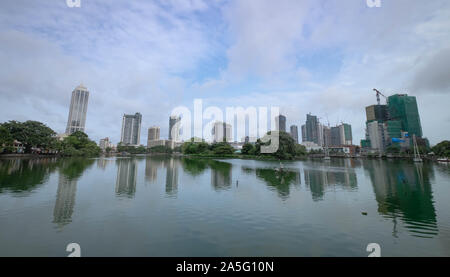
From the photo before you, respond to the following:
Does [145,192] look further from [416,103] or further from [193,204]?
[416,103]

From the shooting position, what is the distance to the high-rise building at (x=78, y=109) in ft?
546

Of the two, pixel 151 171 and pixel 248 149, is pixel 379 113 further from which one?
pixel 151 171

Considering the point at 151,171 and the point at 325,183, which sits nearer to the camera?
the point at 325,183

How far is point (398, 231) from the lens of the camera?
31.8ft

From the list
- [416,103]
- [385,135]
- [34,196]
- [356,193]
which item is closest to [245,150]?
[356,193]

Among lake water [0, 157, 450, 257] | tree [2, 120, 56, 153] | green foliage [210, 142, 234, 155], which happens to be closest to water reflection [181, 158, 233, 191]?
lake water [0, 157, 450, 257]

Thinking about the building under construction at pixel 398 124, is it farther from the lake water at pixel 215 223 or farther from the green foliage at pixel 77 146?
the green foliage at pixel 77 146

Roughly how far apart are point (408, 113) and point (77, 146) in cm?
21066

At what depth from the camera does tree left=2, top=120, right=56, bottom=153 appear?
197 feet

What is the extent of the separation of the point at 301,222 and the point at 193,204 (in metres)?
7.37

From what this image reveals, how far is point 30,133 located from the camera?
205ft

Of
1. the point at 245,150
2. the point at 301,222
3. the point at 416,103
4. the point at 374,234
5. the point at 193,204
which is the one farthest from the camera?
the point at 416,103

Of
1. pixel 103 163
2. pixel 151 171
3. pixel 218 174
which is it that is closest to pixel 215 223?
pixel 218 174
